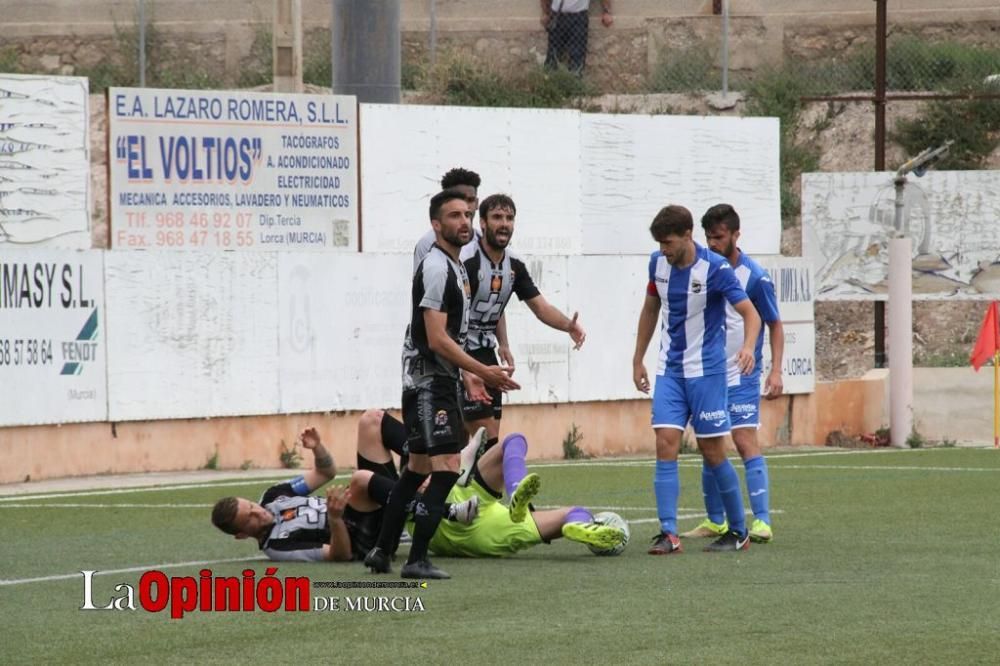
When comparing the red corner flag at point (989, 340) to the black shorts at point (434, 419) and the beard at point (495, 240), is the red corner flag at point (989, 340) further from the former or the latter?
the black shorts at point (434, 419)

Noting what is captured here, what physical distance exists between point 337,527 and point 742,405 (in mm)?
3312

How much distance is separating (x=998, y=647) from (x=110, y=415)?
12271mm

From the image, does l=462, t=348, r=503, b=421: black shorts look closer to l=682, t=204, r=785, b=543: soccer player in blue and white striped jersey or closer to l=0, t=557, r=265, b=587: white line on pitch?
l=682, t=204, r=785, b=543: soccer player in blue and white striped jersey

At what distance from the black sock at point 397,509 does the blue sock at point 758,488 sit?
2956 mm

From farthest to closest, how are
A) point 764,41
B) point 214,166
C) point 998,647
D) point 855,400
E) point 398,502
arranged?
point 764,41 < point 855,400 < point 214,166 < point 398,502 < point 998,647

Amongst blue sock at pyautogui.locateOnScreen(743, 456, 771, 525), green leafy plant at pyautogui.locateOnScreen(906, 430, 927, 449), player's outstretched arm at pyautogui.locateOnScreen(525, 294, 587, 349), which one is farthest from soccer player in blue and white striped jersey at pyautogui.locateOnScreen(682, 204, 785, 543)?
green leafy plant at pyautogui.locateOnScreen(906, 430, 927, 449)

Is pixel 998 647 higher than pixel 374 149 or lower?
lower

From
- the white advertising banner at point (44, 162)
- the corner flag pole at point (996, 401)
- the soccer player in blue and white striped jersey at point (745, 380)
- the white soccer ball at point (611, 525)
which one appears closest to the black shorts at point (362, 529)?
the white soccer ball at point (611, 525)

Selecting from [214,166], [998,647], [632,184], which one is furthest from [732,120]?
[998,647]

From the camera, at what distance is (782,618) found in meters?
8.95

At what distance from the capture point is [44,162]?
19172mm

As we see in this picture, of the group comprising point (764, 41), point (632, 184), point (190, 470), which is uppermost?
point (764, 41)

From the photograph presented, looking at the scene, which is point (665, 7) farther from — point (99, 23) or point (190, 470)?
point (190, 470)

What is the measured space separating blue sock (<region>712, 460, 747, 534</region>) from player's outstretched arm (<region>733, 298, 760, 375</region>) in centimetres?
62
